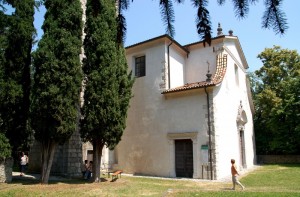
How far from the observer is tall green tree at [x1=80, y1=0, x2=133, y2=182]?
1355cm

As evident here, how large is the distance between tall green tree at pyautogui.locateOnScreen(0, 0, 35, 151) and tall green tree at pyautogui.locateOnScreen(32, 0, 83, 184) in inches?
43.5

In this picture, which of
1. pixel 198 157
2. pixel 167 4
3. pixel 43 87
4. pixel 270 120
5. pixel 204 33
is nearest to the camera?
pixel 204 33

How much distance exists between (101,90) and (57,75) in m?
2.08

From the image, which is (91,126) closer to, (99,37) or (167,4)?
(99,37)

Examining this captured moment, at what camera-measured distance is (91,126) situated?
13383 mm

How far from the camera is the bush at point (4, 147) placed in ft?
41.2

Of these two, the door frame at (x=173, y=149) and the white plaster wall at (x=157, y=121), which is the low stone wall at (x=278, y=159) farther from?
the door frame at (x=173, y=149)

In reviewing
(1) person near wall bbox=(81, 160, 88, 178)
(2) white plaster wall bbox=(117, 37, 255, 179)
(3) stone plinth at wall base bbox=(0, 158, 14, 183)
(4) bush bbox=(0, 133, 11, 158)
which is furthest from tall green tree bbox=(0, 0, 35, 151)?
(2) white plaster wall bbox=(117, 37, 255, 179)

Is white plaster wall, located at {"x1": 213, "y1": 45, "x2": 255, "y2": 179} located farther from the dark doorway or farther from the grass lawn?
the grass lawn

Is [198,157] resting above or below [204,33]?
below

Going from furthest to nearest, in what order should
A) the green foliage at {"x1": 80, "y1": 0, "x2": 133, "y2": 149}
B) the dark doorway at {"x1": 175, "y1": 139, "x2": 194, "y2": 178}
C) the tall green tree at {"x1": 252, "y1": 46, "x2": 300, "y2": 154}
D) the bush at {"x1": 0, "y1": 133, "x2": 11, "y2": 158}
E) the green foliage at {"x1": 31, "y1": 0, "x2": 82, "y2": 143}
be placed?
the tall green tree at {"x1": 252, "y1": 46, "x2": 300, "y2": 154}
the dark doorway at {"x1": 175, "y1": 139, "x2": 194, "y2": 178}
the green foliage at {"x1": 80, "y1": 0, "x2": 133, "y2": 149}
the green foliage at {"x1": 31, "y1": 0, "x2": 82, "y2": 143}
the bush at {"x1": 0, "y1": 133, "x2": 11, "y2": 158}

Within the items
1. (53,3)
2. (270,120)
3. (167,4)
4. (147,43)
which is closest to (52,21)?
(53,3)

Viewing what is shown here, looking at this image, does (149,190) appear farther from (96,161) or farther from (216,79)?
(216,79)

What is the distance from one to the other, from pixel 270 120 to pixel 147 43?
43.7 ft
